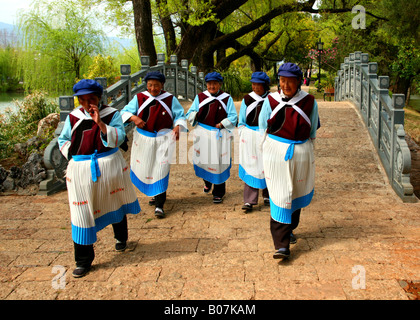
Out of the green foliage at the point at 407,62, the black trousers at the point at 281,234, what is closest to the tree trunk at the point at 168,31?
the green foliage at the point at 407,62

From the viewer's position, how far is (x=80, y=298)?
367cm

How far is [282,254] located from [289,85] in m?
1.64

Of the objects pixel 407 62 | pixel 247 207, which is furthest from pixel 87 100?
pixel 407 62

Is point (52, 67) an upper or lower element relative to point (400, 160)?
upper

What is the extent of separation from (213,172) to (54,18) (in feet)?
77.5

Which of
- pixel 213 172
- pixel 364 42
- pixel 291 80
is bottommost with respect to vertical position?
pixel 213 172

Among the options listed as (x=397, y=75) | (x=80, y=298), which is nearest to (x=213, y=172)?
(x=80, y=298)

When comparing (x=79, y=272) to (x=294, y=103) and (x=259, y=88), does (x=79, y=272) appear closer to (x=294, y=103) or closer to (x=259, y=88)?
(x=294, y=103)

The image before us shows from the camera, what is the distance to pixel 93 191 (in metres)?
4.18

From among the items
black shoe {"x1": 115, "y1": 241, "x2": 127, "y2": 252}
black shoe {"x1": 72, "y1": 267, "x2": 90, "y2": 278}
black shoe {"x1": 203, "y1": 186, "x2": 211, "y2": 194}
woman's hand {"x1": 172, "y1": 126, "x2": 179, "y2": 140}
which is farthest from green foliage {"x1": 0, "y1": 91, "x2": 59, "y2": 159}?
black shoe {"x1": 72, "y1": 267, "x2": 90, "y2": 278}

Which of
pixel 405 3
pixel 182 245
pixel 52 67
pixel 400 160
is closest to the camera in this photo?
pixel 182 245

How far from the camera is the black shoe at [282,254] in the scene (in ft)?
13.9

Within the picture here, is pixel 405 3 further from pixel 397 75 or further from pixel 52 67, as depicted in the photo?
pixel 52 67

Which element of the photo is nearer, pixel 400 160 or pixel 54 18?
pixel 400 160
